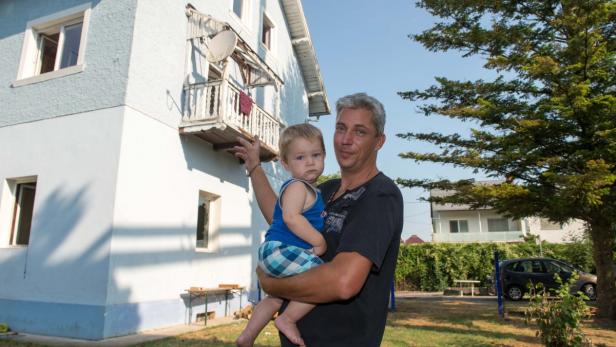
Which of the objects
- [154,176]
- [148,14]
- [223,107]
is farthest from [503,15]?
[154,176]

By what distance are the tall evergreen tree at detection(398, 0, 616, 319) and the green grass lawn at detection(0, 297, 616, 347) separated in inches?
119

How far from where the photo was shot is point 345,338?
5.95ft

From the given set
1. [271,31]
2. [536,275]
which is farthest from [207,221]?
[536,275]

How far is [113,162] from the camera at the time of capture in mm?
7680

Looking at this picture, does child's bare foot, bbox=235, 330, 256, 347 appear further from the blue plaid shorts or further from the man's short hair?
the man's short hair

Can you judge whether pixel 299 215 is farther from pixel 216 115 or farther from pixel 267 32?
pixel 267 32

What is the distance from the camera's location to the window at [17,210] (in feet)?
28.3

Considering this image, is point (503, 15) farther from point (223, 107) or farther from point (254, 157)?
point (254, 157)

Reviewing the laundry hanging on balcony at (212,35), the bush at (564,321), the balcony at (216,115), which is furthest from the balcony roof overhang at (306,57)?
the bush at (564,321)

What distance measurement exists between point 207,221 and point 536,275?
48.5 feet

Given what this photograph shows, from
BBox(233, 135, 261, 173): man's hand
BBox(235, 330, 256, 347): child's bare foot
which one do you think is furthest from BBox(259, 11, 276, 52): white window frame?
BBox(235, 330, 256, 347): child's bare foot

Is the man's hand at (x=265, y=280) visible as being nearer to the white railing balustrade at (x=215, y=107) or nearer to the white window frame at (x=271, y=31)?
the white railing balustrade at (x=215, y=107)

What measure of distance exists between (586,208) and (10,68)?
14806 millimetres

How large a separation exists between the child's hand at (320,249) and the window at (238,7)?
12.4m
